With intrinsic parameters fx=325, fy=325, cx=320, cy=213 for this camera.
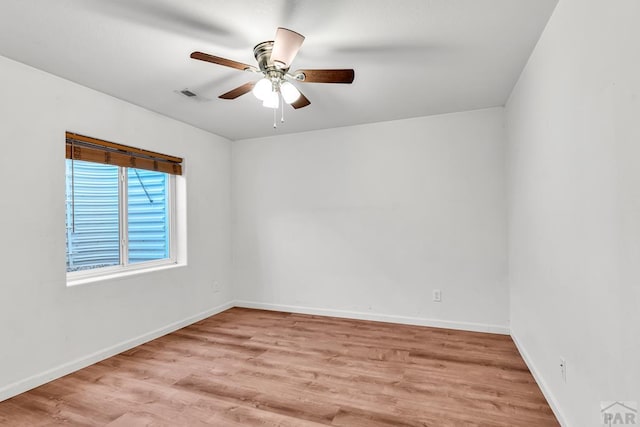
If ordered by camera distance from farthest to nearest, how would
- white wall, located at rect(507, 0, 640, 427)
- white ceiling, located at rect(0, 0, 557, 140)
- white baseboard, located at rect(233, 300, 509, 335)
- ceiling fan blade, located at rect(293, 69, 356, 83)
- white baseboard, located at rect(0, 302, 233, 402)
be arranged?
white baseboard, located at rect(233, 300, 509, 335)
white baseboard, located at rect(0, 302, 233, 402)
ceiling fan blade, located at rect(293, 69, 356, 83)
white ceiling, located at rect(0, 0, 557, 140)
white wall, located at rect(507, 0, 640, 427)

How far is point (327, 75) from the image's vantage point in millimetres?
2016

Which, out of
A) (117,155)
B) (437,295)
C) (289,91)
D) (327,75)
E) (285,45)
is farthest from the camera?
(437,295)

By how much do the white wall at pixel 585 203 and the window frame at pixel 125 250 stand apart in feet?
11.4

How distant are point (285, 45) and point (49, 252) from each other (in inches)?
92.9

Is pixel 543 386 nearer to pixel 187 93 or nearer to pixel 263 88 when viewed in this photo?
pixel 263 88

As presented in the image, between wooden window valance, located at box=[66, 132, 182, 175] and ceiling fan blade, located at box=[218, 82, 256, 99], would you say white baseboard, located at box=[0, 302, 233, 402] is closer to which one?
wooden window valance, located at box=[66, 132, 182, 175]

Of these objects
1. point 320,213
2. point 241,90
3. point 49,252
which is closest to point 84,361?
point 49,252

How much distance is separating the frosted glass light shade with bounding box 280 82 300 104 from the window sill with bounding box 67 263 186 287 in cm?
229

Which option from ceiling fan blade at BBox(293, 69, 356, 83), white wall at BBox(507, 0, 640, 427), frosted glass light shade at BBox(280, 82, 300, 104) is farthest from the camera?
frosted glass light shade at BBox(280, 82, 300, 104)

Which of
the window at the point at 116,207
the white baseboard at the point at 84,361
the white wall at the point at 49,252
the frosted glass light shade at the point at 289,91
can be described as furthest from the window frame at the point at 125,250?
the frosted glass light shade at the point at 289,91

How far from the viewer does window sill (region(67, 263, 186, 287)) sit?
2.74 m

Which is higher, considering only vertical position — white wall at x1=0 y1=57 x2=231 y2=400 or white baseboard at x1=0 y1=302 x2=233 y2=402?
white wall at x1=0 y1=57 x2=231 y2=400

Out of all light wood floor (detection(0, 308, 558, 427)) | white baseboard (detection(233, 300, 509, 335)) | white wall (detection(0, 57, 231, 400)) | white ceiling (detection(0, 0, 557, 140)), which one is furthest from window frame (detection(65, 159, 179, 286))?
white baseboard (detection(233, 300, 509, 335))

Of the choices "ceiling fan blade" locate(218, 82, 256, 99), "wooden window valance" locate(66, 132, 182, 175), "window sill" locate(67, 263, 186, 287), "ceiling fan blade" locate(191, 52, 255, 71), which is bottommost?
"window sill" locate(67, 263, 186, 287)
